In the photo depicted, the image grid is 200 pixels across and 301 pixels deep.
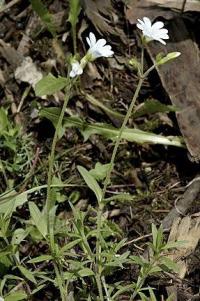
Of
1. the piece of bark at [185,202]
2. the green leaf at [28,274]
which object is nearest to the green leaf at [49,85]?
the piece of bark at [185,202]

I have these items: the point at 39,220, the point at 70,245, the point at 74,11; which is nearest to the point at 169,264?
the point at 70,245

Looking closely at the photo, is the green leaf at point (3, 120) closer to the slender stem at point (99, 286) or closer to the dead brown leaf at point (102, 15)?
the dead brown leaf at point (102, 15)

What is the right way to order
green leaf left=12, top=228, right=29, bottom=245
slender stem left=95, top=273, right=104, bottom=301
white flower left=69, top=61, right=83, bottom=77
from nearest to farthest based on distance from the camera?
white flower left=69, top=61, right=83, bottom=77
slender stem left=95, top=273, right=104, bottom=301
green leaf left=12, top=228, right=29, bottom=245

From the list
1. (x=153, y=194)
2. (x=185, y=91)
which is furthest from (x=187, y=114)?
(x=153, y=194)

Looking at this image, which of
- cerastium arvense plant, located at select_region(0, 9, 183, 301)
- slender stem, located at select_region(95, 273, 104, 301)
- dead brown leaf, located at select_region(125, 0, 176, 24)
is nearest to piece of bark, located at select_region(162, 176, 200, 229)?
cerastium arvense plant, located at select_region(0, 9, 183, 301)

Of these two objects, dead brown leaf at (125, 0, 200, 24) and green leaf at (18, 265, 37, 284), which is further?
dead brown leaf at (125, 0, 200, 24)

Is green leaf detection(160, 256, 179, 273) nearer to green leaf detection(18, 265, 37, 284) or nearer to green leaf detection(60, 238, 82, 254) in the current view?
green leaf detection(60, 238, 82, 254)

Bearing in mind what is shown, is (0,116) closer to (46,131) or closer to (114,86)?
(46,131)
